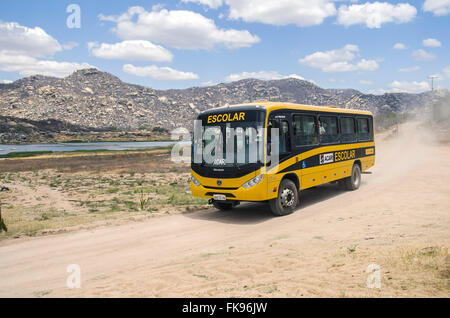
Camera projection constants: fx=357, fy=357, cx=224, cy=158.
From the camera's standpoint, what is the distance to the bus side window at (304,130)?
11.8 metres

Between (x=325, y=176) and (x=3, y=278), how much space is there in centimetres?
1060

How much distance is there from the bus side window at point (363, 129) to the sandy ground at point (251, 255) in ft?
16.5

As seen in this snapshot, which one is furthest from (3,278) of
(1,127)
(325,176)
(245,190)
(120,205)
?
(1,127)

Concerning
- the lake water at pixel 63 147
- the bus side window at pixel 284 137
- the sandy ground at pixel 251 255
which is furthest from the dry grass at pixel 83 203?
the lake water at pixel 63 147

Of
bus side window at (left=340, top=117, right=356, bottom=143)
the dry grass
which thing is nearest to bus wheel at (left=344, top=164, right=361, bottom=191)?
bus side window at (left=340, top=117, right=356, bottom=143)

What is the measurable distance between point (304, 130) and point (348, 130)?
4139 mm

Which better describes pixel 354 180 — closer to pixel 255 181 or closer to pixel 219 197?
pixel 255 181

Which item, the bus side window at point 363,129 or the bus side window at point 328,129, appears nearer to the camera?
the bus side window at point 328,129

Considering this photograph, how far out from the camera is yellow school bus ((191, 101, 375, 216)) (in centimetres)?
1034

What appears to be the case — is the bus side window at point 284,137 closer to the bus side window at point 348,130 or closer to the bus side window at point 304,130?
the bus side window at point 304,130

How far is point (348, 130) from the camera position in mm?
15398

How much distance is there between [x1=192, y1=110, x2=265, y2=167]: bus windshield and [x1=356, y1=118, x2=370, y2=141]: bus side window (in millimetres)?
7890

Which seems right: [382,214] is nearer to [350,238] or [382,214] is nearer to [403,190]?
[350,238]

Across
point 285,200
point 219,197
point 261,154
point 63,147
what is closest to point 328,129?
point 285,200
